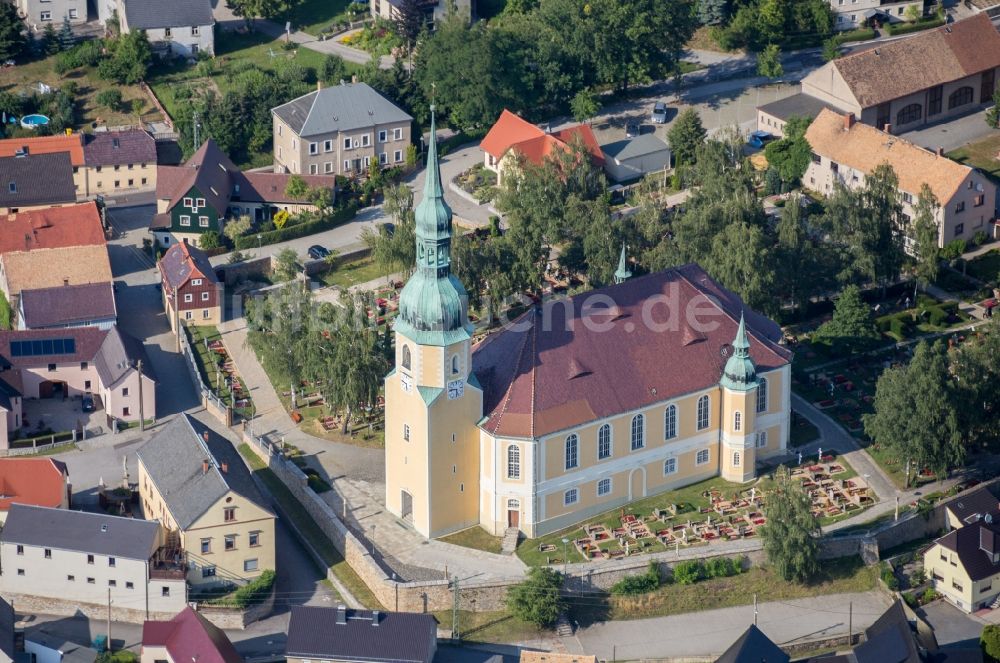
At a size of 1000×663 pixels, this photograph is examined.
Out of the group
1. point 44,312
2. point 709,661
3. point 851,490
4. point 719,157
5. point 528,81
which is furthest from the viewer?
point 528,81

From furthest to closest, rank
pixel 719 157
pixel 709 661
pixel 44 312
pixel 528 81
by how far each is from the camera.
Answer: pixel 528 81
pixel 719 157
pixel 44 312
pixel 709 661

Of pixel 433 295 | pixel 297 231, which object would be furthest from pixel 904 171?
pixel 433 295

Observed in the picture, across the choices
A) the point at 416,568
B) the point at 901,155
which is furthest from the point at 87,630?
the point at 901,155

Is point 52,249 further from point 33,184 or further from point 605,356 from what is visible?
point 605,356

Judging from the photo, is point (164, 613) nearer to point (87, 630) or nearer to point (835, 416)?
point (87, 630)

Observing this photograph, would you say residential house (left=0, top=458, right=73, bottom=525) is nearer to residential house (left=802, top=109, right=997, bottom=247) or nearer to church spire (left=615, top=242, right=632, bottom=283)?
church spire (left=615, top=242, right=632, bottom=283)

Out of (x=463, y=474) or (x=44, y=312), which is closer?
(x=463, y=474)

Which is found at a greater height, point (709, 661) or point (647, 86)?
point (647, 86)
